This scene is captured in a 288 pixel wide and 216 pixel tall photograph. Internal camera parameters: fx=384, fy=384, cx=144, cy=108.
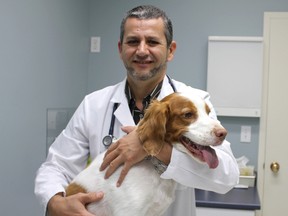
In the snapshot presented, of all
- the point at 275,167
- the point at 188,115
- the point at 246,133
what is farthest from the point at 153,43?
the point at 275,167

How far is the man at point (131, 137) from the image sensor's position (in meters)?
1.17

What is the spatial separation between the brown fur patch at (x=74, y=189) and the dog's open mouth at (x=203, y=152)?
37 centimetres

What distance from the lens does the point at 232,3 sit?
9.81ft

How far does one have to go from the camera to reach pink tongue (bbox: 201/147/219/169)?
1.12 meters

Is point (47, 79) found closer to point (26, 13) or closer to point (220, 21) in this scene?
point (26, 13)

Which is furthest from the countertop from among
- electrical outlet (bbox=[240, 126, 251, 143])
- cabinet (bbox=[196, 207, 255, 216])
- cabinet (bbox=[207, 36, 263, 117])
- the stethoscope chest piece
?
the stethoscope chest piece

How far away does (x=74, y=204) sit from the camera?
1187mm

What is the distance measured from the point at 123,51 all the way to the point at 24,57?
0.91m

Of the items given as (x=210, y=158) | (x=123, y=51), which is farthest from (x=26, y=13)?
(x=210, y=158)

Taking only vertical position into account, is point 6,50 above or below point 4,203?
above

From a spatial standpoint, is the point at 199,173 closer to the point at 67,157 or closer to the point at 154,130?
the point at 154,130

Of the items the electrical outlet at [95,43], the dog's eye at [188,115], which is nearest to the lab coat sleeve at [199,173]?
the dog's eye at [188,115]

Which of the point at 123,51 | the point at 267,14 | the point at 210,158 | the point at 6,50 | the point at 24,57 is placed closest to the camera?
the point at 210,158

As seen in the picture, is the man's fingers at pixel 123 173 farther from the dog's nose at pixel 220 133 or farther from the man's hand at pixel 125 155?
the dog's nose at pixel 220 133
